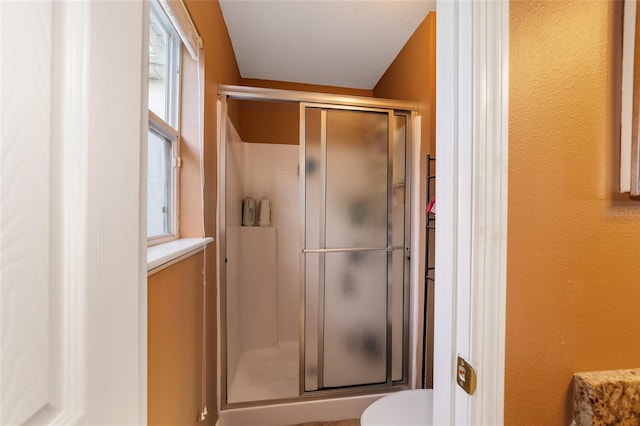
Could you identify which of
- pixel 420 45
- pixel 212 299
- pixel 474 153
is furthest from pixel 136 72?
pixel 420 45

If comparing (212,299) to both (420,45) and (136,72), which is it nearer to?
(136,72)

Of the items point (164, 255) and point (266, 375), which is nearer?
point (164, 255)

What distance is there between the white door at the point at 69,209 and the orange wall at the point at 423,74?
1.64m

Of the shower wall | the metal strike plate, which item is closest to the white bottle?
the shower wall

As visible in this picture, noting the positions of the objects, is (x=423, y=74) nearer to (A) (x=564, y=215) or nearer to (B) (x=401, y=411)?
(A) (x=564, y=215)

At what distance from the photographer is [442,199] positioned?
1.72ft

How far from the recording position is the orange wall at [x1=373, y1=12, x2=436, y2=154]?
159 cm

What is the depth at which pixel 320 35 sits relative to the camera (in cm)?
178

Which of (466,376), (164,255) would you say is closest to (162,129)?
(164,255)

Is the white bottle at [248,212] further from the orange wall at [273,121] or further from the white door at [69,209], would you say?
the white door at [69,209]

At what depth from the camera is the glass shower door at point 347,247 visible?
167 centimetres

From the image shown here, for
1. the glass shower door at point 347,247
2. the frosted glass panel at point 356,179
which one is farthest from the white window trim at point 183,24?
the frosted glass panel at point 356,179

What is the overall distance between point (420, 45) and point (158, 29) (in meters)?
1.54

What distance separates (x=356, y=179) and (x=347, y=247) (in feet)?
1.54
